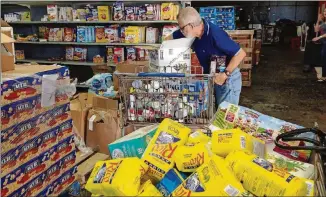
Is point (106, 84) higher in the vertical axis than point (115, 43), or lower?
lower

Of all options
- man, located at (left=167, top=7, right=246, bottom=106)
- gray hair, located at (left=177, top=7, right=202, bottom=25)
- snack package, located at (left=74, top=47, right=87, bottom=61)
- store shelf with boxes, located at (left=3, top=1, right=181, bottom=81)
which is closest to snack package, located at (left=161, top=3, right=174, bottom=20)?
store shelf with boxes, located at (left=3, top=1, right=181, bottom=81)

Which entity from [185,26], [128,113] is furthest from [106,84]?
[128,113]

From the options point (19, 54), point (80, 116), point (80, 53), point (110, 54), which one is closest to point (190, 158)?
point (80, 116)

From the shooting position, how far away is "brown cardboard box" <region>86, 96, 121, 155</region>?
3086 millimetres

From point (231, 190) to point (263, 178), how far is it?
135 millimetres

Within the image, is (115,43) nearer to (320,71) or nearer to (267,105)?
(267,105)

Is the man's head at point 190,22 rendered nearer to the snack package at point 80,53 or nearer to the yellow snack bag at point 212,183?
the yellow snack bag at point 212,183

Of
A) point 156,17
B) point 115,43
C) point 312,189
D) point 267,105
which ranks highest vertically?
point 156,17

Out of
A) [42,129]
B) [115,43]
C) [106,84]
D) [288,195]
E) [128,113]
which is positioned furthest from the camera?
[115,43]

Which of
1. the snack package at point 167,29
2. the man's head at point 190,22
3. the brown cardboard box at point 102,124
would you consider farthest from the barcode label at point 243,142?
the snack package at point 167,29

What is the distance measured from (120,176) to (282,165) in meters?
0.79

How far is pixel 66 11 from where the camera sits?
253 inches

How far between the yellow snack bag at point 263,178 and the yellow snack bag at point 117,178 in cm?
41

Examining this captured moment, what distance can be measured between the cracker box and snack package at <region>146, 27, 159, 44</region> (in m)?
3.84
